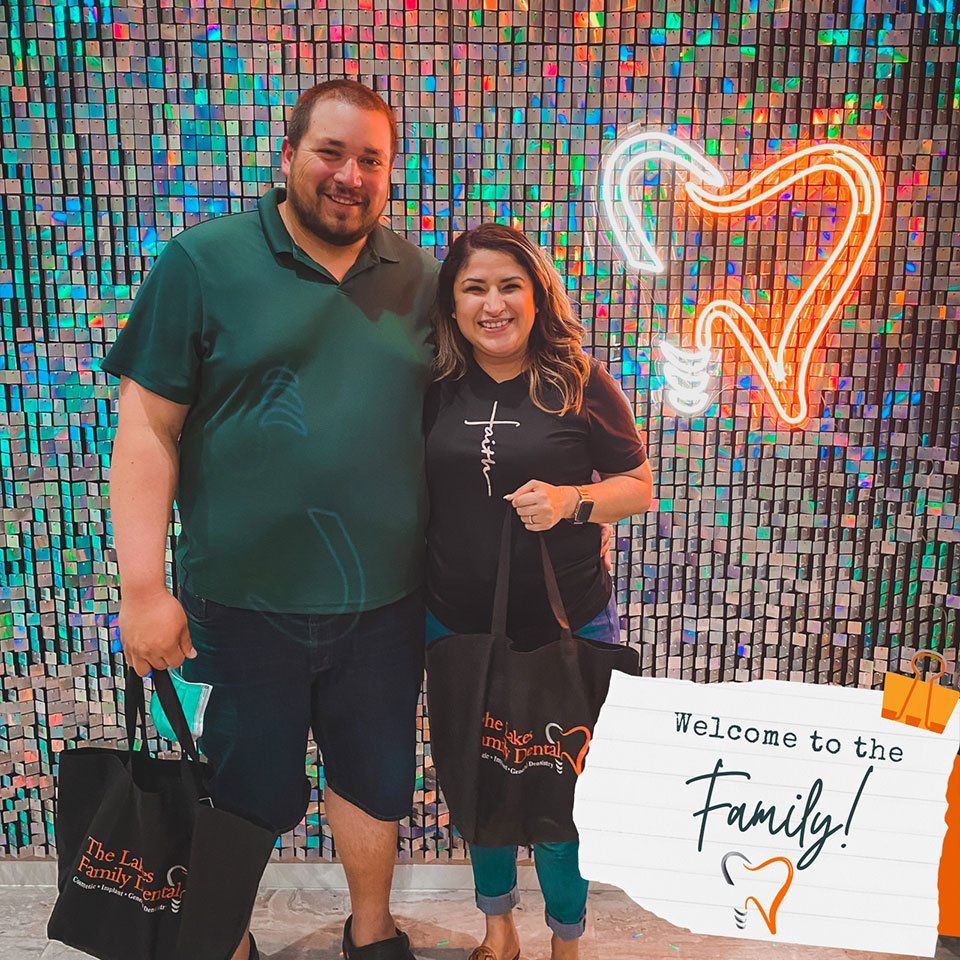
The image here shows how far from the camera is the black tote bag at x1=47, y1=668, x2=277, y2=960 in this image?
1407 millimetres

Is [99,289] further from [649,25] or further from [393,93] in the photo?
[649,25]

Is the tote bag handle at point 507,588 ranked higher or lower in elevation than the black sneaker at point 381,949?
higher

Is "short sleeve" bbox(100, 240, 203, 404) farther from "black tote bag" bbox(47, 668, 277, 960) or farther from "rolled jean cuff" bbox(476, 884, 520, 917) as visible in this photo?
"rolled jean cuff" bbox(476, 884, 520, 917)

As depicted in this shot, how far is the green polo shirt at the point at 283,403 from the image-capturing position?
135 cm

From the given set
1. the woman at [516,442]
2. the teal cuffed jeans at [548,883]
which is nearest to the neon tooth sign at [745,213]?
the woman at [516,442]

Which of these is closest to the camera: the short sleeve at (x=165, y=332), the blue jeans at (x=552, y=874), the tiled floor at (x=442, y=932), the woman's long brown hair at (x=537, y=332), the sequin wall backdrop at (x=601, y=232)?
the short sleeve at (x=165, y=332)

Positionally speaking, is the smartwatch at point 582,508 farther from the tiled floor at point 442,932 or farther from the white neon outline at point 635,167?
the tiled floor at point 442,932

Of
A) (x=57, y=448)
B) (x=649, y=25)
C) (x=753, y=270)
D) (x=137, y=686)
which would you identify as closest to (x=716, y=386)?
(x=753, y=270)

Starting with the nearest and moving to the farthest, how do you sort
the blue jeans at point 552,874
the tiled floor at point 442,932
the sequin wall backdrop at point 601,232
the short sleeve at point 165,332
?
1. the short sleeve at point 165,332
2. the blue jeans at point 552,874
3. the sequin wall backdrop at point 601,232
4. the tiled floor at point 442,932

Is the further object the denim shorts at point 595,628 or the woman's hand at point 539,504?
the denim shorts at point 595,628

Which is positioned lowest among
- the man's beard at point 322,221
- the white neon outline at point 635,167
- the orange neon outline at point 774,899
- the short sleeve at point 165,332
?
the orange neon outline at point 774,899

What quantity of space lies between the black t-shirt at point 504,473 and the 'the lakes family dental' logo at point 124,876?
2.13 feet

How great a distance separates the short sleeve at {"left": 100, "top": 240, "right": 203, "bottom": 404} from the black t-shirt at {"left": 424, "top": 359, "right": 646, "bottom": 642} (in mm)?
415

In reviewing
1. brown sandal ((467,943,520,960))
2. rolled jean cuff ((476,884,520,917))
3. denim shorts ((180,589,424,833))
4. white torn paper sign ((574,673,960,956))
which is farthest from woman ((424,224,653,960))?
brown sandal ((467,943,520,960))
